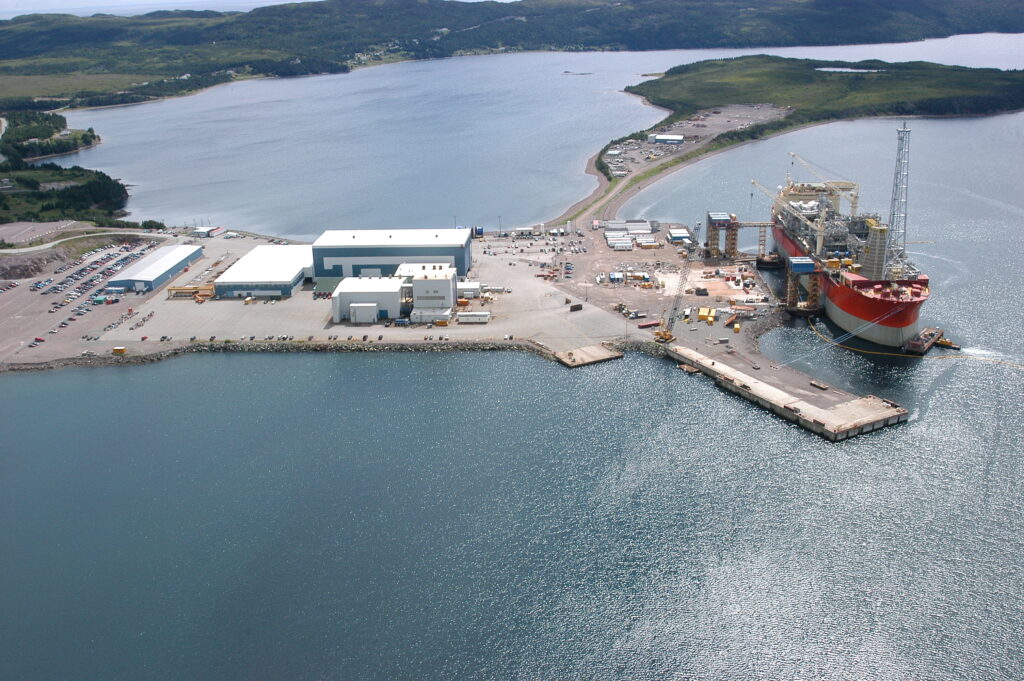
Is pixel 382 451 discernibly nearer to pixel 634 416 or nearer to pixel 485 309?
pixel 634 416

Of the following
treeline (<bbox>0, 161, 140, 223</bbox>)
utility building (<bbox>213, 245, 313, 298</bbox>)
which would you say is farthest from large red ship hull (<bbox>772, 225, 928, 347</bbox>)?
treeline (<bbox>0, 161, 140, 223</bbox>)

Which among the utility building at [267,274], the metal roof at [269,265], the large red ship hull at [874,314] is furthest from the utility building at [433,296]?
the large red ship hull at [874,314]

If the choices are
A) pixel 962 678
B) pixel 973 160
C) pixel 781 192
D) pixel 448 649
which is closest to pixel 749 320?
pixel 781 192

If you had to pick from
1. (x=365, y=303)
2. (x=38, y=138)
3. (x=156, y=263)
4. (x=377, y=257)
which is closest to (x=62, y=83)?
(x=38, y=138)

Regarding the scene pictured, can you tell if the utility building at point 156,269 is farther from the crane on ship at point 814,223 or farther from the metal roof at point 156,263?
the crane on ship at point 814,223

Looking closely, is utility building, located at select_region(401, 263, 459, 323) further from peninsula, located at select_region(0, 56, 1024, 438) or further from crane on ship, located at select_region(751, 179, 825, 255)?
crane on ship, located at select_region(751, 179, 825, 255)

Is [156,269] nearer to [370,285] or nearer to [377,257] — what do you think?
[377,257]
